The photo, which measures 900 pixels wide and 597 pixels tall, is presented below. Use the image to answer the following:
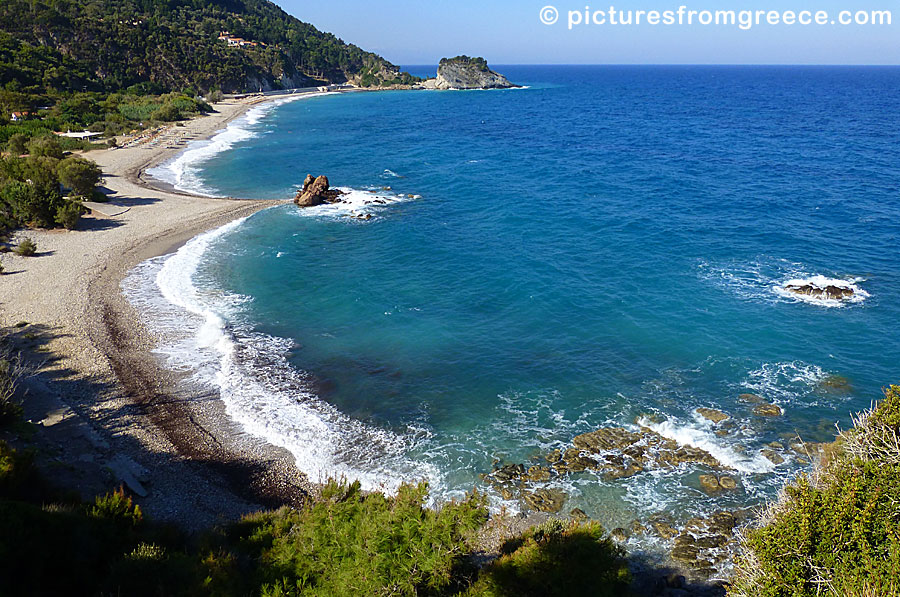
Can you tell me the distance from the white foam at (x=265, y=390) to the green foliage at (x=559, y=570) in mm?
7792

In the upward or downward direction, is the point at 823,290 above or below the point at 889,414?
below

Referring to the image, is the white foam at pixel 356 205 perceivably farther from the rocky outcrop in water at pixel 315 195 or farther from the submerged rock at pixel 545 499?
the submerged rock at pixel 545 499

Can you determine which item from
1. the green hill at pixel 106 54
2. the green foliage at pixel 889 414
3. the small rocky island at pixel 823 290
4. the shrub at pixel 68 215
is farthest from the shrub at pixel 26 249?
the green hill at pixel 106 54

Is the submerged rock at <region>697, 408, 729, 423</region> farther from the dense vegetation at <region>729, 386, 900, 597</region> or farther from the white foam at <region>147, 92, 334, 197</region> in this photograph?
the white foam at <region>147, 92, 334, 197</region>

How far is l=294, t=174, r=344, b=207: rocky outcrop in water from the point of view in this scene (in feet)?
175

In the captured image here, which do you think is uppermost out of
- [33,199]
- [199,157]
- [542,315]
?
[199,157]

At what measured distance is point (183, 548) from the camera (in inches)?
501

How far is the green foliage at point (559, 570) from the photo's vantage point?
11.2 metres

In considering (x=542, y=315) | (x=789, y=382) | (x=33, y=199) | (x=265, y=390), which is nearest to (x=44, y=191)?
(x=33, y=199)

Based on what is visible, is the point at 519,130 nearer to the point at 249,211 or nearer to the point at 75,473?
the point at 249,211

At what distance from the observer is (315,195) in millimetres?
53406

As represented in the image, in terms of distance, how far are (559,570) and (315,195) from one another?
157 ft

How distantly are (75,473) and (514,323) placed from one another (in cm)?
2127

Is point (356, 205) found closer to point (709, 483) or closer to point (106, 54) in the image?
point (709, 483)
